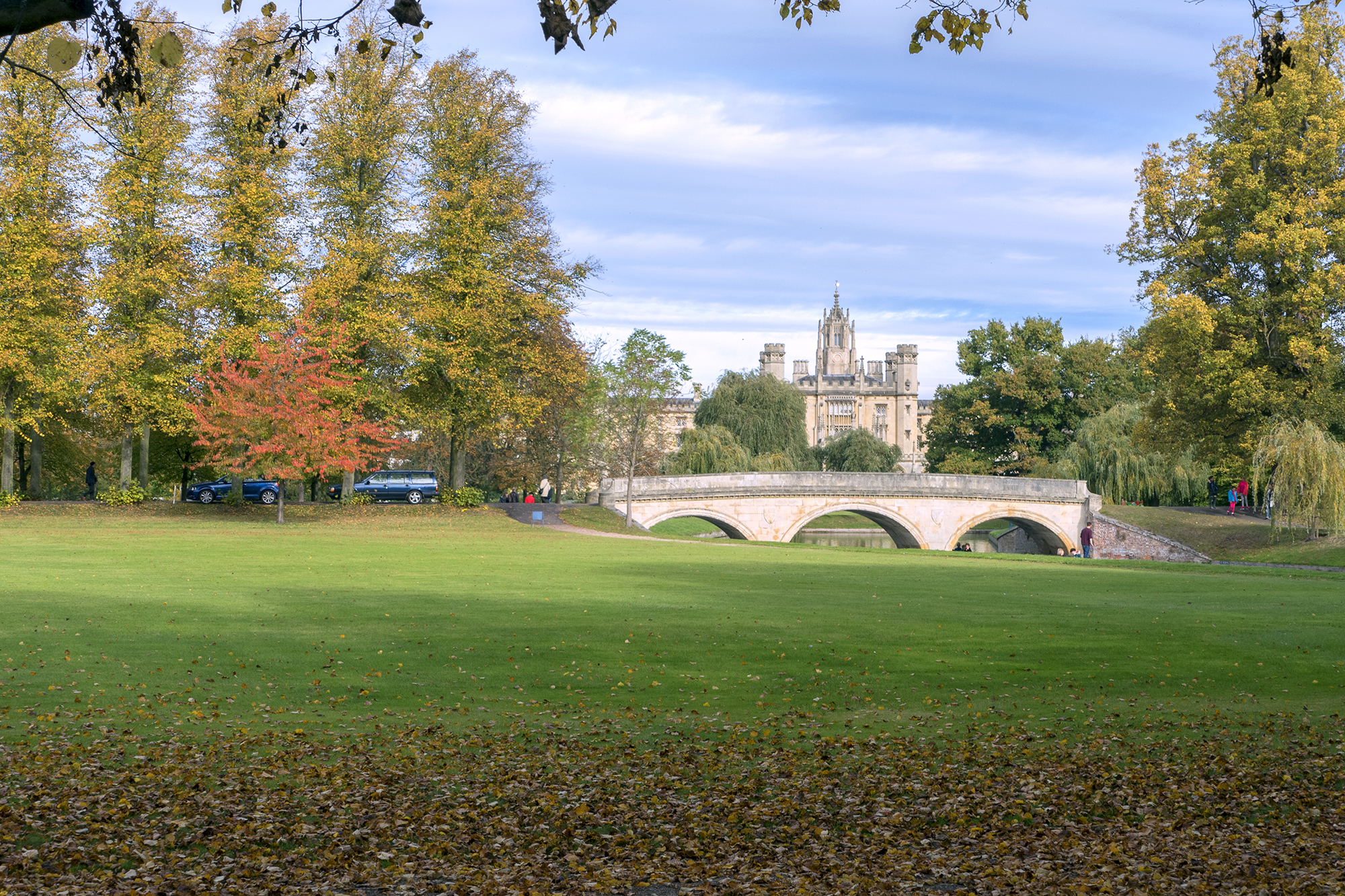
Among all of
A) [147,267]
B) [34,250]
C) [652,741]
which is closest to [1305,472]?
[652,741]

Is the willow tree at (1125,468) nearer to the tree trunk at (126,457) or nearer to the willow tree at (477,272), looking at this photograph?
the willow tree at (477,272)

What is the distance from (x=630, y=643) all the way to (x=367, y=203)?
33422 mm

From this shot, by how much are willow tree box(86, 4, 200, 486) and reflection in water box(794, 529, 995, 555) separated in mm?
41837

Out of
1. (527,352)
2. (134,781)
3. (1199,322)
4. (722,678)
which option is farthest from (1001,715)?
(527,352)

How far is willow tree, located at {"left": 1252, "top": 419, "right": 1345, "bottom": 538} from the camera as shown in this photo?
1387 inches

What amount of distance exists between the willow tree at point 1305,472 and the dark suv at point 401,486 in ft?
Result: 106

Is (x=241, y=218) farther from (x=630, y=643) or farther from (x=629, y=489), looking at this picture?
(x=630, y=643)

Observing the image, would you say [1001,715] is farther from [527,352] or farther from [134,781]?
[527,352]

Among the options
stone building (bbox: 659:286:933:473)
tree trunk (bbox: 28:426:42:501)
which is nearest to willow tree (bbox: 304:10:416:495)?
tree trunk (bbox: 28:426:42:501)

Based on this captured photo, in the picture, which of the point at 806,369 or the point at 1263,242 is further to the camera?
the point at 806,369

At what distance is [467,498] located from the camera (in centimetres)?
4338

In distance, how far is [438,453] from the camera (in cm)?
6219

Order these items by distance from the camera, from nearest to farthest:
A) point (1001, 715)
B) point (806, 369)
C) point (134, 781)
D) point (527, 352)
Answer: point (134, 781) < point (1001, 715) < point (527, 352) < point (806, 369)

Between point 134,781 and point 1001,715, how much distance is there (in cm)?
661
